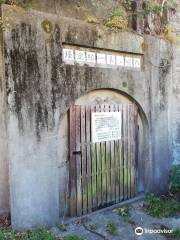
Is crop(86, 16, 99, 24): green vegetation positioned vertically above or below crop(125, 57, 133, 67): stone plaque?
above

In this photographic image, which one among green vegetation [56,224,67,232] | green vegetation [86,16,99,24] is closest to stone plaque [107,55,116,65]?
green vegetation [86,16,99,24]

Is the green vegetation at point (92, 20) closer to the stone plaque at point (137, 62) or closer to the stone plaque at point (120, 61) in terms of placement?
the stone plaque at point (120, 61)

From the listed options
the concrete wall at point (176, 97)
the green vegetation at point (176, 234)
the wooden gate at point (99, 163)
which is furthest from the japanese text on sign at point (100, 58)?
the green vegetation at point (176, 234)

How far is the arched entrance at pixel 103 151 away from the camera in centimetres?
471

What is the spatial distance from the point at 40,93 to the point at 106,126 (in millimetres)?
1514

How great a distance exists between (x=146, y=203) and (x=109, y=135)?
161cm

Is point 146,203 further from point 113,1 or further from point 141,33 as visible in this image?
point 113,1

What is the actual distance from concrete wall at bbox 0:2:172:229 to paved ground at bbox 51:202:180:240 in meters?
0.40

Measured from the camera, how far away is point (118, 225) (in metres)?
4.59

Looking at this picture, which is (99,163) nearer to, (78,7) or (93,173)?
(93,173)

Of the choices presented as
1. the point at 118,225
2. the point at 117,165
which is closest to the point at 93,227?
the point at 118,225

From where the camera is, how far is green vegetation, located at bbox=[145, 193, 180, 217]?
5.11m

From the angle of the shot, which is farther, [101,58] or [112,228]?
[101,58]

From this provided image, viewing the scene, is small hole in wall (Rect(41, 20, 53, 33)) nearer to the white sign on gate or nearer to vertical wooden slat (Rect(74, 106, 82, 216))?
vertical wooden slat (Rect(74, 106, 82, 216))
